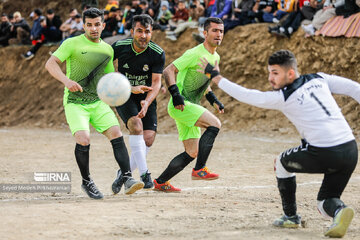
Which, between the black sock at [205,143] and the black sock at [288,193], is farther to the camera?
the black sock at [205,143]

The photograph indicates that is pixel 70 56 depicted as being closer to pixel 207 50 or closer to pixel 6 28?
pixel 207 50

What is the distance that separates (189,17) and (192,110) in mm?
12424

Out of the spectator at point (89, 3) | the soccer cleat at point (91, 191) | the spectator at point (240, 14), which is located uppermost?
the soccer cleat at point (91, 191)

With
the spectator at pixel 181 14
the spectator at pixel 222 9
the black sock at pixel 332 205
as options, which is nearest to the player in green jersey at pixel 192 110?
the black sock at pixel 332 205

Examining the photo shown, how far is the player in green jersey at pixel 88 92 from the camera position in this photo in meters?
7.59

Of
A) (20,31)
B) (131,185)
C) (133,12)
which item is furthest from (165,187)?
(20,31)

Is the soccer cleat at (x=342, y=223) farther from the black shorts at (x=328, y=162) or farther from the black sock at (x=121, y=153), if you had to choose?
the black sock at (x=121, y=153)

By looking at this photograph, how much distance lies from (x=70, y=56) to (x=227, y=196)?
8.94 ft

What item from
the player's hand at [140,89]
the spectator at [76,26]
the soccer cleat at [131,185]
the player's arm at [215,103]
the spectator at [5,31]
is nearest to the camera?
the soccer cleat at [131,185]

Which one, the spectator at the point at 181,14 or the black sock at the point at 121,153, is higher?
the black sock at the point at 121,153

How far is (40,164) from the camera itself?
11359mm

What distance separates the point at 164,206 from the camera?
712 centimetres

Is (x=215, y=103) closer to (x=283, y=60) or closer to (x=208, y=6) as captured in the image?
(x=283, y=60)

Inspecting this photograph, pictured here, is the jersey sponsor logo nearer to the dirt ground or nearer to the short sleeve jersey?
the short sleeve jersey
